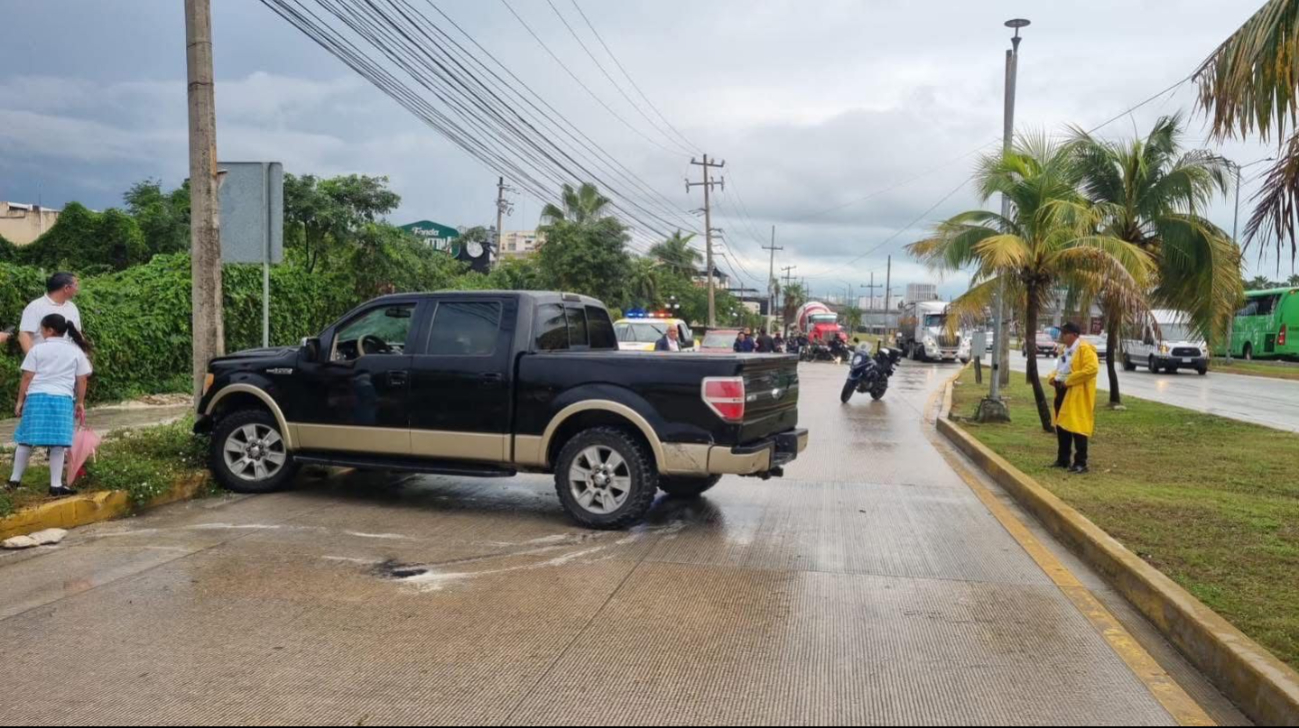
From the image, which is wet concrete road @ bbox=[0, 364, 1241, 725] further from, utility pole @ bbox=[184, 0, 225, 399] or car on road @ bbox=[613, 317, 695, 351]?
car on road @ bbox=[613, 317, 695, 351]

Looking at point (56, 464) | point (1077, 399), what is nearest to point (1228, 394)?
point (1077, 399)

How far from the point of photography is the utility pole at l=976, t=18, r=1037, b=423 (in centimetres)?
1528

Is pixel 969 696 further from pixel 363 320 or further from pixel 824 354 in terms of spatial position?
pixel 824 354

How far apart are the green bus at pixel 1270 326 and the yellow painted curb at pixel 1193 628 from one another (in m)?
39.1

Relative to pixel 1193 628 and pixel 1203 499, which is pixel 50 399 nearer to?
pixel 1193 628

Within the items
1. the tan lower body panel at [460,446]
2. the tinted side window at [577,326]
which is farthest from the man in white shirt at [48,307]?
the tinted side window at [577,326]

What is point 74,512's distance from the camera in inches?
275

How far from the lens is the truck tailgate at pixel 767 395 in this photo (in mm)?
7004

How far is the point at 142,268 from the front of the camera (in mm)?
15219

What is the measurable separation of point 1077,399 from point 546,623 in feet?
23.0

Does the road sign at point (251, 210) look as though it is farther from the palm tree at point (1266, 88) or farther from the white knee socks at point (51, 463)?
the palm tree at point (1266, 88)

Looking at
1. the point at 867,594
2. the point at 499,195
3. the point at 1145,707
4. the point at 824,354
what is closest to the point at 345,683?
the point at 867,594

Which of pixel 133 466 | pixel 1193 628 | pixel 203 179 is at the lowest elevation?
pixel 1193 628

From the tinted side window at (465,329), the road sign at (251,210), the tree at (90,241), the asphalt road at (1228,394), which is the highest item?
the tree at (90,241)
